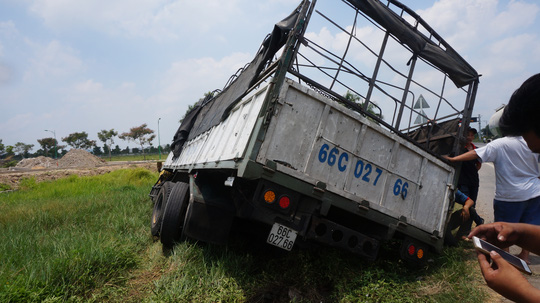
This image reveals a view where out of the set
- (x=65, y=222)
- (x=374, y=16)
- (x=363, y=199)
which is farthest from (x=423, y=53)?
(x=65, y=222)

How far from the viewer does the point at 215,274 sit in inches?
134

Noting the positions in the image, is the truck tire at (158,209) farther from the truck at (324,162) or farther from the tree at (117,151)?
the tree at (117,151)

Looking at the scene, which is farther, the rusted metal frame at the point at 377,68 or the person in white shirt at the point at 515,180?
the rusted metal frame at the point at 377,68

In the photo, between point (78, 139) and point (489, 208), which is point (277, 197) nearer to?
point (489, 208)

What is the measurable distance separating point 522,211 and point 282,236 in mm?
2769

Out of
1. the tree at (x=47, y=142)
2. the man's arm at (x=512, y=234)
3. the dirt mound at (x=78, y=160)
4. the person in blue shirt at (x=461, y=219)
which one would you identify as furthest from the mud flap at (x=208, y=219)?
the tree at (x=47, y=142)

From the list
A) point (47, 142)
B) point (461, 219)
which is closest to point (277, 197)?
point (461, 219)

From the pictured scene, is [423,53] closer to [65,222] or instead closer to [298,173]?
[298,173]


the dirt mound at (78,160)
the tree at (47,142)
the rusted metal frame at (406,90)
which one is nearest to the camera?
the rusted metal frame at (406,90)

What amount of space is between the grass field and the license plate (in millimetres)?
504

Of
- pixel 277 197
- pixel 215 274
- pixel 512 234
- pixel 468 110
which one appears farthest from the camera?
pixel 468 110

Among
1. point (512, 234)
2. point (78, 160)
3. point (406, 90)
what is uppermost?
point (406, 90)

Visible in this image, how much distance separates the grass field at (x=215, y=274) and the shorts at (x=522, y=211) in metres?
0.74

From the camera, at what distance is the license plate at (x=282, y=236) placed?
302 cm
